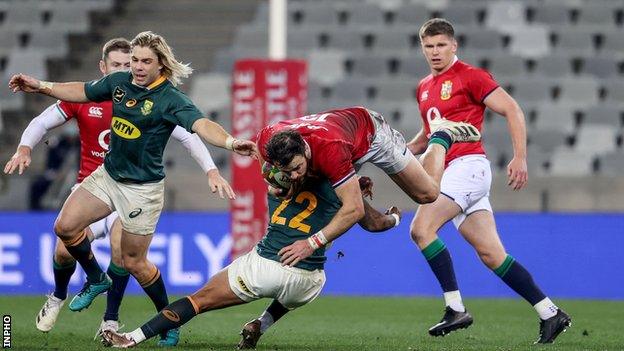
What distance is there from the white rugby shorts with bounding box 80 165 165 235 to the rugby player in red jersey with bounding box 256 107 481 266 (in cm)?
125

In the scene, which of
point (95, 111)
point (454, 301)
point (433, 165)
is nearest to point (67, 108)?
point (95, 111)

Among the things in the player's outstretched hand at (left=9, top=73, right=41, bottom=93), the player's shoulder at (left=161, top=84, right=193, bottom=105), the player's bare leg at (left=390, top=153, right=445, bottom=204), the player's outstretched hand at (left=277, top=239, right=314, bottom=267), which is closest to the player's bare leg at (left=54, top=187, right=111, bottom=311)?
the player's outstretched hand at (left=9, top=73, right=41, bottom=93)

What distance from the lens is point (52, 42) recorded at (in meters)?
20.5

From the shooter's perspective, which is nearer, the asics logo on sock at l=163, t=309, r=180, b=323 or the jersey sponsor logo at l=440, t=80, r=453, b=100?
the asics logo on sock at l=163, t=309, r=180, b=323

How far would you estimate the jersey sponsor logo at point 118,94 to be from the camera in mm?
8766

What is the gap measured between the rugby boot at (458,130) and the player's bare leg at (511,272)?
1.85 feet

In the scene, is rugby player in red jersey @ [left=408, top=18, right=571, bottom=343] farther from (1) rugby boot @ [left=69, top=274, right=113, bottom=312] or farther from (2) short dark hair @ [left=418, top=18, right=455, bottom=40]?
(1) rugby boot @ [left=69, top=274, right=113, bottom=312]

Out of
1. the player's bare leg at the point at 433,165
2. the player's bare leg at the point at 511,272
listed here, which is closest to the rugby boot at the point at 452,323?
the player's bare leg at the point at 511,272

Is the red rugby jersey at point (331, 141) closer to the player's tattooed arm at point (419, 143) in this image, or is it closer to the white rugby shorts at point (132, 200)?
the white rugby shorts at point (132, 200)

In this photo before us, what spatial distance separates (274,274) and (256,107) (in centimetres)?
729

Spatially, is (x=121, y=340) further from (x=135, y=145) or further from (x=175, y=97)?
(x=175, y=97)

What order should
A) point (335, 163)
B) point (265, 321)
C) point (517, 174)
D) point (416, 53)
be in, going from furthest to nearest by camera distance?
point (416, 53)
point (517, 174)
point (265, 321)
point (335, 163)

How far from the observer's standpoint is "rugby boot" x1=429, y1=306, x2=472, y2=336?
9383mm

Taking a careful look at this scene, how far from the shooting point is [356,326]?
432 inches
